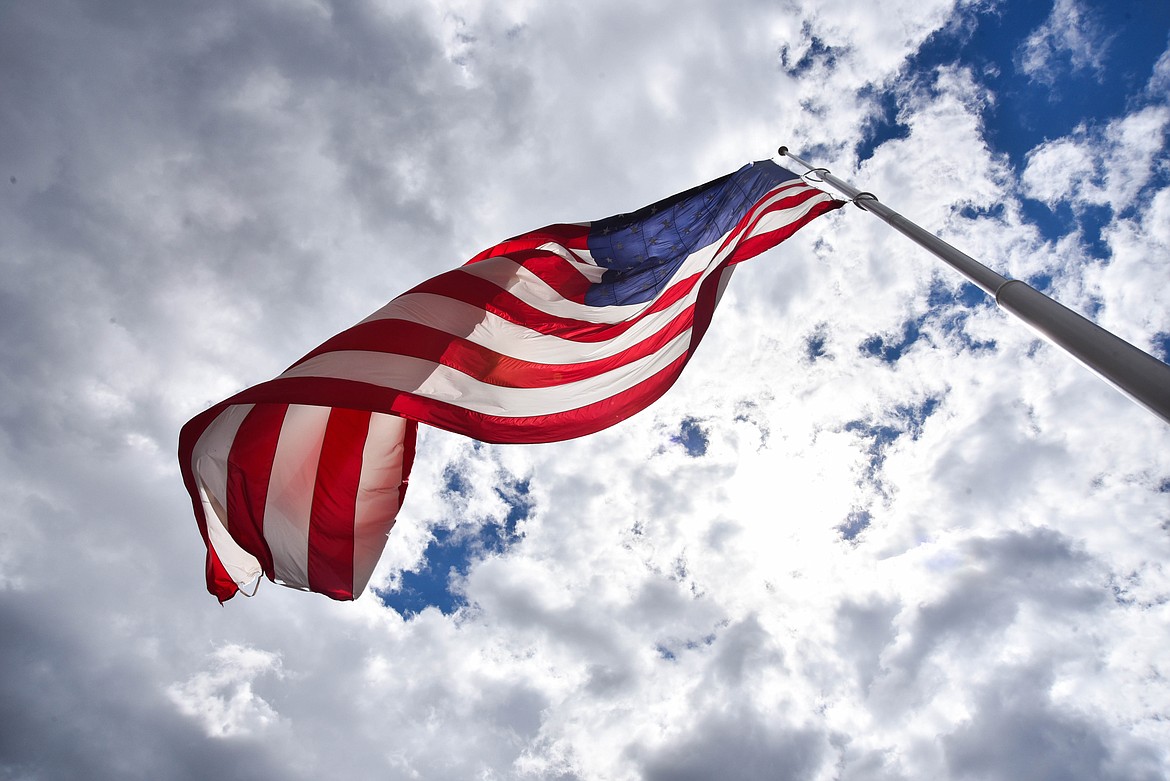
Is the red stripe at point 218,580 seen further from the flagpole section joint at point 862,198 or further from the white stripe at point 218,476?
the flagpole section joint at point 862,198

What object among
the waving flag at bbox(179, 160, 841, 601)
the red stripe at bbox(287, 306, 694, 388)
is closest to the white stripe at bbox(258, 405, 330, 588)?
the waving flag at bbox(179, 160, 841, 601)

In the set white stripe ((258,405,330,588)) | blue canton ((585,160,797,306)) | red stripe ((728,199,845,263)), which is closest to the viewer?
white stripe ((258,405,330,588))

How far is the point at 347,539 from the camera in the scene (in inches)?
310

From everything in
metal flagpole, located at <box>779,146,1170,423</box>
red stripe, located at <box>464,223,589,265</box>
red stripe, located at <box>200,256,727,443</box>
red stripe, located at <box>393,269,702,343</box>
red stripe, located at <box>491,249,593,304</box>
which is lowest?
metal flagpole, located at <box>779,146,1170,423</box>

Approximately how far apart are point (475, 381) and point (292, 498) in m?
2.76

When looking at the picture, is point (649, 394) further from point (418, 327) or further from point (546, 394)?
point (418, 327)

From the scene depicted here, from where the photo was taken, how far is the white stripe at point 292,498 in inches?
298

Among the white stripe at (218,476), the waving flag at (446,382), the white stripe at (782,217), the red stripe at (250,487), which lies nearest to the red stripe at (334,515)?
the waving flag at (446,382)

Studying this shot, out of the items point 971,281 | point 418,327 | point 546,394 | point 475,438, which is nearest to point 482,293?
point 418,327

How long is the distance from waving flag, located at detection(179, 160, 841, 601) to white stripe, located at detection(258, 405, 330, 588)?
0.02 meters

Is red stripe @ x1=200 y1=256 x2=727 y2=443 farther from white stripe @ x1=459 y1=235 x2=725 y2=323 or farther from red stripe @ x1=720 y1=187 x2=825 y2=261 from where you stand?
white stripe @ x1=459 y1=235 x2=725 y2=323

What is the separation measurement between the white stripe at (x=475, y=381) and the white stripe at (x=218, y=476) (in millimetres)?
1139

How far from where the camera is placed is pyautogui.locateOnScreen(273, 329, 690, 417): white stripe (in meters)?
7.46

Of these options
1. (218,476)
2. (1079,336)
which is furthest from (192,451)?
(1079,336)
